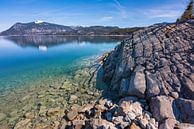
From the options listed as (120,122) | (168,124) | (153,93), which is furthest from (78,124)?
(153,93)

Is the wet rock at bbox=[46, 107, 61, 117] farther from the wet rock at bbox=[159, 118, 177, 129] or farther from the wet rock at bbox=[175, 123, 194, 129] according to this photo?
the wet rock at bbox=[175, 123, 194, 129]

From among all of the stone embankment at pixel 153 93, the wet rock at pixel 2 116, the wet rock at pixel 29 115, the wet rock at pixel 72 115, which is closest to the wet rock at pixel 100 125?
the stone embankment at pixel 153 93

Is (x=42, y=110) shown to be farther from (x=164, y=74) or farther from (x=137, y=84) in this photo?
(x=164, y=74)

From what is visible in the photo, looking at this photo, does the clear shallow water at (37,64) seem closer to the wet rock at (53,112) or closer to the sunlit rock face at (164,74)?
the wet rock at (53,112)

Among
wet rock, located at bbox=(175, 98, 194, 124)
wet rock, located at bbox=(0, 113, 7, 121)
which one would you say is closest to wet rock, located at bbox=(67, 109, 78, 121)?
wet rock, located at bbox=(0, 113, 7, 121)

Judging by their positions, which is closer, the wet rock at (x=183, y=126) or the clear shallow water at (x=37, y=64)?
the wet rock at (x=183, y=126)

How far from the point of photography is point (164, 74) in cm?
1493

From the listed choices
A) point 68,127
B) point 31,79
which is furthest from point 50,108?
point 31,79

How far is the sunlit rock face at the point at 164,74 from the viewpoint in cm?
1181

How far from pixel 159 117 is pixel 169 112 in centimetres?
65

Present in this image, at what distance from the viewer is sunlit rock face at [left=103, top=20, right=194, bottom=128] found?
11812 mm

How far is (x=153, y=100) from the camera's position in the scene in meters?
12.8

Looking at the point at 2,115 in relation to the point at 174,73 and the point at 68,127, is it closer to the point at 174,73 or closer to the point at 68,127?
the point at 68,127

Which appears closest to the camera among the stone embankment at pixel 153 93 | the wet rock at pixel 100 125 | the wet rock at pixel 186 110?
the wet rock at pixel 100 125
